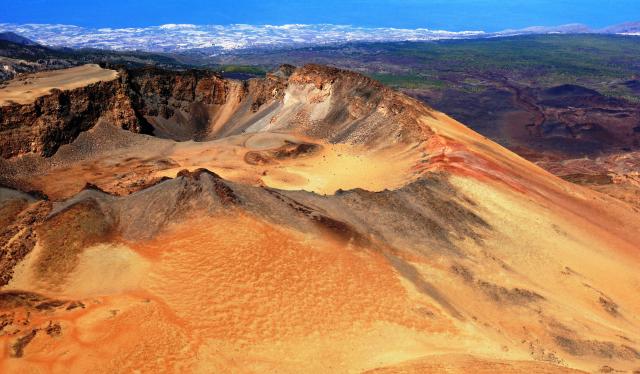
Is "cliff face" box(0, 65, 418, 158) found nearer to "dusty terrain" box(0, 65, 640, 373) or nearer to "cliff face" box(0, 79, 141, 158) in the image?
"cliff face" box(0, 79, 141, 158)

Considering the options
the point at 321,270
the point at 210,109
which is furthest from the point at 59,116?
the point at 321,270

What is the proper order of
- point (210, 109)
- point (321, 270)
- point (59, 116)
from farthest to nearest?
point (210, 109)
point (59, 116)
point (321, 270)

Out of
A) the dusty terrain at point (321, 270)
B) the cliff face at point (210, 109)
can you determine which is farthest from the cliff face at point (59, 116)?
the dusty terrain at point (321, 270)

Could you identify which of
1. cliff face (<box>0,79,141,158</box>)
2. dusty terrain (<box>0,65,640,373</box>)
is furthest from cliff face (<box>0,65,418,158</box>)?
dusty terrain (<box>0,65,640,373</box>)

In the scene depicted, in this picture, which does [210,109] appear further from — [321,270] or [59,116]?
[321,270]

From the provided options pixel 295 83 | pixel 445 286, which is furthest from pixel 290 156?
pixel 445 286

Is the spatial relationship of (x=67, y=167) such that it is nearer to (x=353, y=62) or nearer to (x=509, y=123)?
(x=509, y=123)
